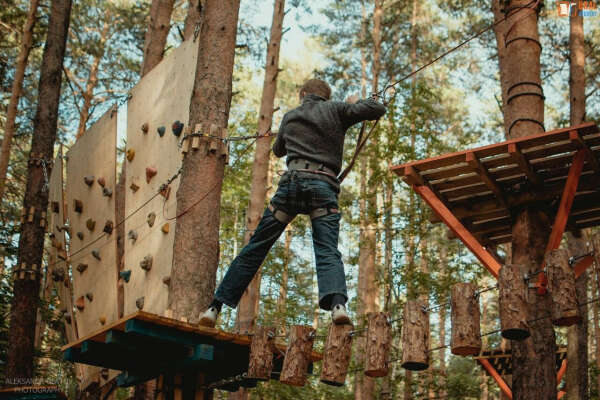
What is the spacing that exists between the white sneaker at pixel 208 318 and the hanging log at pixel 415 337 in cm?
127

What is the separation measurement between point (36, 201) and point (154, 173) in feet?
15.7

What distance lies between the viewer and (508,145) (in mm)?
5871

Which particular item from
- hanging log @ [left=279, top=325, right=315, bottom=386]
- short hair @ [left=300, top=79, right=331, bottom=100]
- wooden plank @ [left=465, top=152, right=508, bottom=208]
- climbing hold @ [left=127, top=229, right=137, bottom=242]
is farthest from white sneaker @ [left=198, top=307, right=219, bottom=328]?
wooden plank @ [left=465, top=152, right=508, bottom=208]

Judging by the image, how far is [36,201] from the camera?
31.7 ft

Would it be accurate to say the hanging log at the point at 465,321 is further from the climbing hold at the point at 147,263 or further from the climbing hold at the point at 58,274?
the climbing hold at the point at 58,274

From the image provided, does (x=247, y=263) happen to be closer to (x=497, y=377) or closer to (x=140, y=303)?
(x=140, y=303)

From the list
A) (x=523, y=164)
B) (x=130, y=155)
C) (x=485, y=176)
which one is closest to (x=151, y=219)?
(x=130, y=155)

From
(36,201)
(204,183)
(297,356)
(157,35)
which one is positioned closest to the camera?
→ (297,356)

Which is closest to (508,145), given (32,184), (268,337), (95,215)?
(268,337)

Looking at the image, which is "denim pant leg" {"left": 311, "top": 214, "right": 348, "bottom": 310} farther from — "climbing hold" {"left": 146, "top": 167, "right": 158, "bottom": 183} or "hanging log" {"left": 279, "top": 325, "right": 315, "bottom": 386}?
"climbing hold" {"left": 146, "top": 167, "right": 158, "bottom": 183}

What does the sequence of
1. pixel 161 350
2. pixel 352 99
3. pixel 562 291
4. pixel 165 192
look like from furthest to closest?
1. pixel 165 192
2. pixel 352 99
3. pixel 161 350
4. pixel 562 291

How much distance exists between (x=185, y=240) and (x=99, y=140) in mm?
2460

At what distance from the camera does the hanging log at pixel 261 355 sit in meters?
4.20

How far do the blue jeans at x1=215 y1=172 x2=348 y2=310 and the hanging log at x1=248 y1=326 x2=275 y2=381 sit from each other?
0.93 feet
